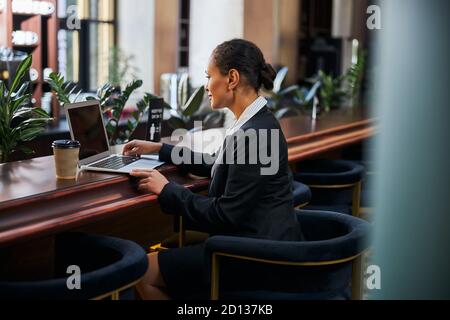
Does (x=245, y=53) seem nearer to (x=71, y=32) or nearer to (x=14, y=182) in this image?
(x=14, y=182)

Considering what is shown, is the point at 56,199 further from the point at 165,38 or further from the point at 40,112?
the point at 165,38

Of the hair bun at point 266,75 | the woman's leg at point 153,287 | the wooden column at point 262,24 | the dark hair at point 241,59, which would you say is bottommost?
the woman's leg at point 153,287

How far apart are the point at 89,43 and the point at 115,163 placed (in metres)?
6.53

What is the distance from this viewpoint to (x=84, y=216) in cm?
197

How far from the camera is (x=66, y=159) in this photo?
2.23 meters

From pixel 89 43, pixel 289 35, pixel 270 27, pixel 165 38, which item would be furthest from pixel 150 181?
pixel 289 35

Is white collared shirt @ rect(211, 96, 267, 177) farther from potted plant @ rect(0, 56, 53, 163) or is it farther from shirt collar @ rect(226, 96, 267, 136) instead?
potted plant @ rect(0, 56, 53, 163)

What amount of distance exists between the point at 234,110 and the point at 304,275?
61 cm

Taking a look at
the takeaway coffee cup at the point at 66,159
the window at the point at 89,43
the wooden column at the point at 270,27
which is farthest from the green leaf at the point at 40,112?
the wooden column at the point at 270,27

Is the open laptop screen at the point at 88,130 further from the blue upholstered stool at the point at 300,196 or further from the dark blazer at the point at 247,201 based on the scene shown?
the blue upholstered stool at the point at 300,196

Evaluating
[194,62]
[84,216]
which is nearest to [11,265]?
[84,216]

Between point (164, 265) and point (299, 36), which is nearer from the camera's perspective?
point (164, 265)

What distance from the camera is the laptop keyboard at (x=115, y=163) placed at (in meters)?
2.47

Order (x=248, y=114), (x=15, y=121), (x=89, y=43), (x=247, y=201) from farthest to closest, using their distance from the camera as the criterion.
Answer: (x=89, y=43)
(x=15, y=121)
(x=248, y=114)
(x=247, y=201)
